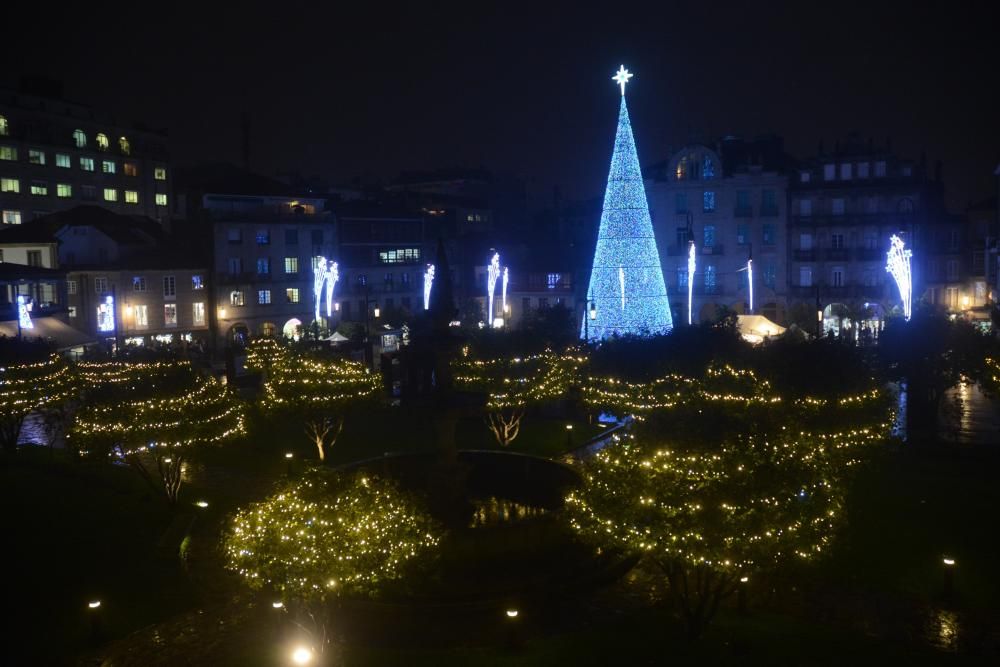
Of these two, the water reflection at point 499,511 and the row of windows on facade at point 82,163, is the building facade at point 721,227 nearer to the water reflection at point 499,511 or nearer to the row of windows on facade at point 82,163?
the row of windows on facade at point 82,163

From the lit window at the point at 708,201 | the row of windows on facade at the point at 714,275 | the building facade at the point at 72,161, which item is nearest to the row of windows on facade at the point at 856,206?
the row of windows on facade at the point at 714,275

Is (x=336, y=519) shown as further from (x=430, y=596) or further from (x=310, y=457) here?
(x=310, y=457)

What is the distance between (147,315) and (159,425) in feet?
143

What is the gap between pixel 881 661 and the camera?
14.2 meters

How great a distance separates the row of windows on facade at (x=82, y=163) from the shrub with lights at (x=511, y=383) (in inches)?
2116

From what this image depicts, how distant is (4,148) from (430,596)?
6715 cm

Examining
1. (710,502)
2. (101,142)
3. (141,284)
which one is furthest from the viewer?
(101,142)

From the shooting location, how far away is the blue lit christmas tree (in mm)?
39688

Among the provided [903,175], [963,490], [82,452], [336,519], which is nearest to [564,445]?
[963,490]

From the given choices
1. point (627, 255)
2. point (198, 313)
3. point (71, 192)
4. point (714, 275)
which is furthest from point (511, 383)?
point (71, 192)

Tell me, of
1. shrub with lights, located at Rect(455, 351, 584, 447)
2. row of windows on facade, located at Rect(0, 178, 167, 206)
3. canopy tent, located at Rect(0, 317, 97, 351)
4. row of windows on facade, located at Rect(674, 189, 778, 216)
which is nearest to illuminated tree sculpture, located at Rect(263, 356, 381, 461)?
shrub with lights, located at Rect(455, 351, 584, 447)

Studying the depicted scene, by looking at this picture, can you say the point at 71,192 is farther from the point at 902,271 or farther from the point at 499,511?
the point at 902,271

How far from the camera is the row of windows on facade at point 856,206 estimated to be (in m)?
65.6

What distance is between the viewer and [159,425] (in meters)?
22.2
